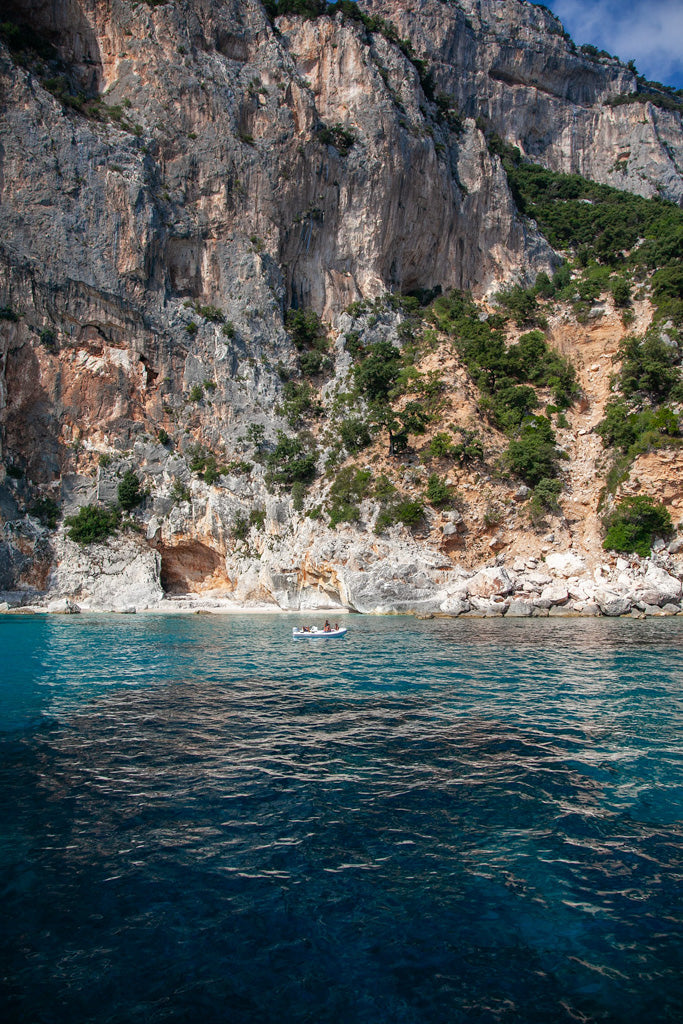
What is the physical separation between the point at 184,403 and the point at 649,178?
5389 centimetres

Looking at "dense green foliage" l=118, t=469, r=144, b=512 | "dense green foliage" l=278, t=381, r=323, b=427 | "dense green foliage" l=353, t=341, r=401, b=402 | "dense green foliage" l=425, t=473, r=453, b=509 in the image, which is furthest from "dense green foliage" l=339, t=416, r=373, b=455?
"dense green foliage" l=118, t=469, r=144, b=512

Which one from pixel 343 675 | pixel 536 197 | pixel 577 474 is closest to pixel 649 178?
pixel 536 197

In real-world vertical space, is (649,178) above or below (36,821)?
above

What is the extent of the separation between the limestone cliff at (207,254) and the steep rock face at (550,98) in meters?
13.7

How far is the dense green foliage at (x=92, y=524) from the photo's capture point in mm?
34656

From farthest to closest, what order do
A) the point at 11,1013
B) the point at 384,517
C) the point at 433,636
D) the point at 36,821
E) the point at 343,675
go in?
the point at 384,517, the point at 433,636, the point at 343,675, the point at 36,821, the point at 11,1013

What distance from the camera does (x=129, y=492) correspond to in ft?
119

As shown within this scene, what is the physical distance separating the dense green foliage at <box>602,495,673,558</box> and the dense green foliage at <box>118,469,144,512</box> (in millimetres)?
26909

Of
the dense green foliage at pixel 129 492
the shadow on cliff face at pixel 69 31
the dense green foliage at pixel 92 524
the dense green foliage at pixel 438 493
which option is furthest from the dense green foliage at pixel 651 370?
the shadow on cliff face at pixel 69 31

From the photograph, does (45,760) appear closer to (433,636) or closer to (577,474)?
(433,636)

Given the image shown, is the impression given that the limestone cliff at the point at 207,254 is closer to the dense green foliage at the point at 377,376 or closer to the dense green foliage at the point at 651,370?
the dense green foliage at the point at 377,376

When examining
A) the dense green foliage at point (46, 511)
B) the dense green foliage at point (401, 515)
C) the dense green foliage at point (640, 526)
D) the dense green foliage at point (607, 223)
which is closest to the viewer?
the dense green foliage at point (640, 526)

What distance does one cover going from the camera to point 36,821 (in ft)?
19.2

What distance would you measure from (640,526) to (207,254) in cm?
Result: 3272
